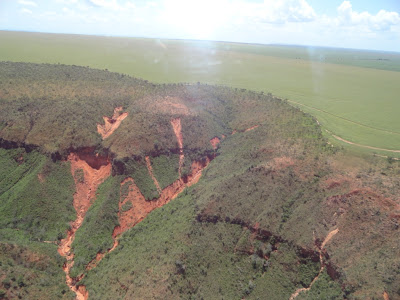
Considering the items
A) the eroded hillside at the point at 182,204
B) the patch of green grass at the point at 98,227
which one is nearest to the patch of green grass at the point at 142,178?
the eroded hillside at the point at 182,204

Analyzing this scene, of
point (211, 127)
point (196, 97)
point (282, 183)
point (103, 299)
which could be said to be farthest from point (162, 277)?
point (196, 97)

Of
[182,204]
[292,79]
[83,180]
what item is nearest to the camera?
[182,204]

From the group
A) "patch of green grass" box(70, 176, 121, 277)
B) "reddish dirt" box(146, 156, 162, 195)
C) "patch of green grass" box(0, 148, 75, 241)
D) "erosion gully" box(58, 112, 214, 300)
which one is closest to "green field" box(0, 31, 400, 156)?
"erosion gully" box(58, 112, 214, 300)

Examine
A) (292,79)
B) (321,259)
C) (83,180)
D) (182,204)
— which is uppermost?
(292,79)

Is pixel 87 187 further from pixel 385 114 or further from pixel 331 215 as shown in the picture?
pixel 385 114

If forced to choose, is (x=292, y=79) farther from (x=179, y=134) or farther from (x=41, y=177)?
(x=41, y=177)

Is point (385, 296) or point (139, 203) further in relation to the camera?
point (139, 203)

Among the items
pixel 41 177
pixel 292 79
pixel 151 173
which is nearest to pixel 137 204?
pixel 151 173
